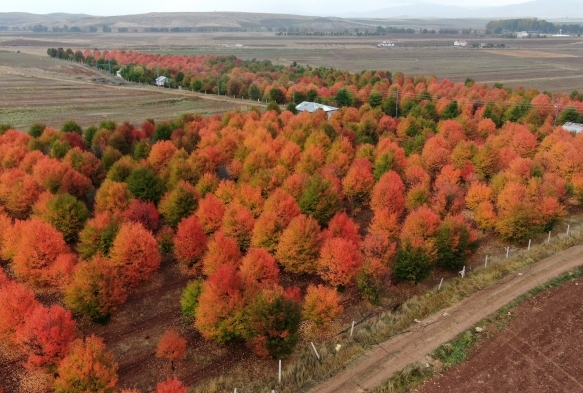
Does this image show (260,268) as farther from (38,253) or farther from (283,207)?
(38,253)

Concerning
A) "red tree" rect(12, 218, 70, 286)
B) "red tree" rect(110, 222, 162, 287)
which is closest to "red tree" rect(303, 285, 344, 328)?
"red tree" rect(110, 222, 162, 287)

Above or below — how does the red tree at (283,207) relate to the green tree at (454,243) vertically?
above

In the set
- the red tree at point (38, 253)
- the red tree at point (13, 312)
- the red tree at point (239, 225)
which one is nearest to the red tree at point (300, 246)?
the red tree at point (239, 225)

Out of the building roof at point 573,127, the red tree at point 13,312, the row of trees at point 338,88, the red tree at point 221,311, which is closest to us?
the red tree at point 13,312

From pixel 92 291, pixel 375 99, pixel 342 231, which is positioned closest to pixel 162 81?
pixel 375 99

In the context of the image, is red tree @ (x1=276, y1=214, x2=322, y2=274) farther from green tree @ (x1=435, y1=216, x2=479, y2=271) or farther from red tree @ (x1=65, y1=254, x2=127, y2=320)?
red tree @ (x1=65, y1=254, x2=127, y2=320)

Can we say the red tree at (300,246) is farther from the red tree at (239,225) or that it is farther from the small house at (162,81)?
the small house at (162,81)

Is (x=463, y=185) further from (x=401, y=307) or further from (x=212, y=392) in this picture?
(x=212, y=392)

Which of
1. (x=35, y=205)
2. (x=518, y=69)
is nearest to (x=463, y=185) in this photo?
(x=35, y=205)
